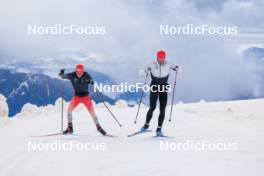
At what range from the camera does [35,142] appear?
1212 cm

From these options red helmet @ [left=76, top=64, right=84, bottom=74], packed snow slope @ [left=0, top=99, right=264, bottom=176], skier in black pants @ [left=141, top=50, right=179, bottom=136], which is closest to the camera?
packed snow slope @ [left=0, top=99, right=264, bottom=176]

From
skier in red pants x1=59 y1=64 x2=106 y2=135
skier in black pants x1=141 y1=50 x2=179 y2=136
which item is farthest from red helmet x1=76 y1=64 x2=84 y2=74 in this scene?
skier in black pants x1=141 y1=50 x2=179 y2=136

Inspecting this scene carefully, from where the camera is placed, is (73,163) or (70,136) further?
(70,136)

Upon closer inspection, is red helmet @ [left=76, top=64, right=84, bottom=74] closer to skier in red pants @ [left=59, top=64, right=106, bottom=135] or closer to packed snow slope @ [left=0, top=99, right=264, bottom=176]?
skier in red pants @ [left=59, top=64, right=106, bottom=135]

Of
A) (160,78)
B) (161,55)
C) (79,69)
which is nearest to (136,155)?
(160,78)

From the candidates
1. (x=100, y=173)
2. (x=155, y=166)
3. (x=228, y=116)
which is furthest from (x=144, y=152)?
(x=228, y=116)

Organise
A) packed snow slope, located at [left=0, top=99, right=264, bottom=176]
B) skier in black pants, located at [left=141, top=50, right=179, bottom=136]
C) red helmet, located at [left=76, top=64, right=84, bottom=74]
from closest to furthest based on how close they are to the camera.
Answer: packed snow slope, located at [left=0, top=99, right=264, bottom=176] → skier in black pants, located at [left=141, top=50, right=179, bottom=136] → red helmet, located at [left=76, top=64, right=84, bottom=74]

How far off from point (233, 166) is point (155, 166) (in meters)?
1.53

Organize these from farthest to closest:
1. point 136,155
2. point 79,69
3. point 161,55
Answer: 1. point 79,69
2. point 161,55
3. point 136,155

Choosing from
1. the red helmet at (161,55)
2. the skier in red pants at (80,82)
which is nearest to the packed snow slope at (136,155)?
the skier in red pants at (80,82)

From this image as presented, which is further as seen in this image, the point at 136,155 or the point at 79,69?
the point at 79,69

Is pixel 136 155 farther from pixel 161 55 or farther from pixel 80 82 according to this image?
pixel 80 82

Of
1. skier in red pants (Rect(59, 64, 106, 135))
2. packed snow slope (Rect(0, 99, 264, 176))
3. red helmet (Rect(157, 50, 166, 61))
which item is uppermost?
red helmet (Rect(157, 50, 166, 61))

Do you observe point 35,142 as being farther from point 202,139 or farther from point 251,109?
point 251,109
